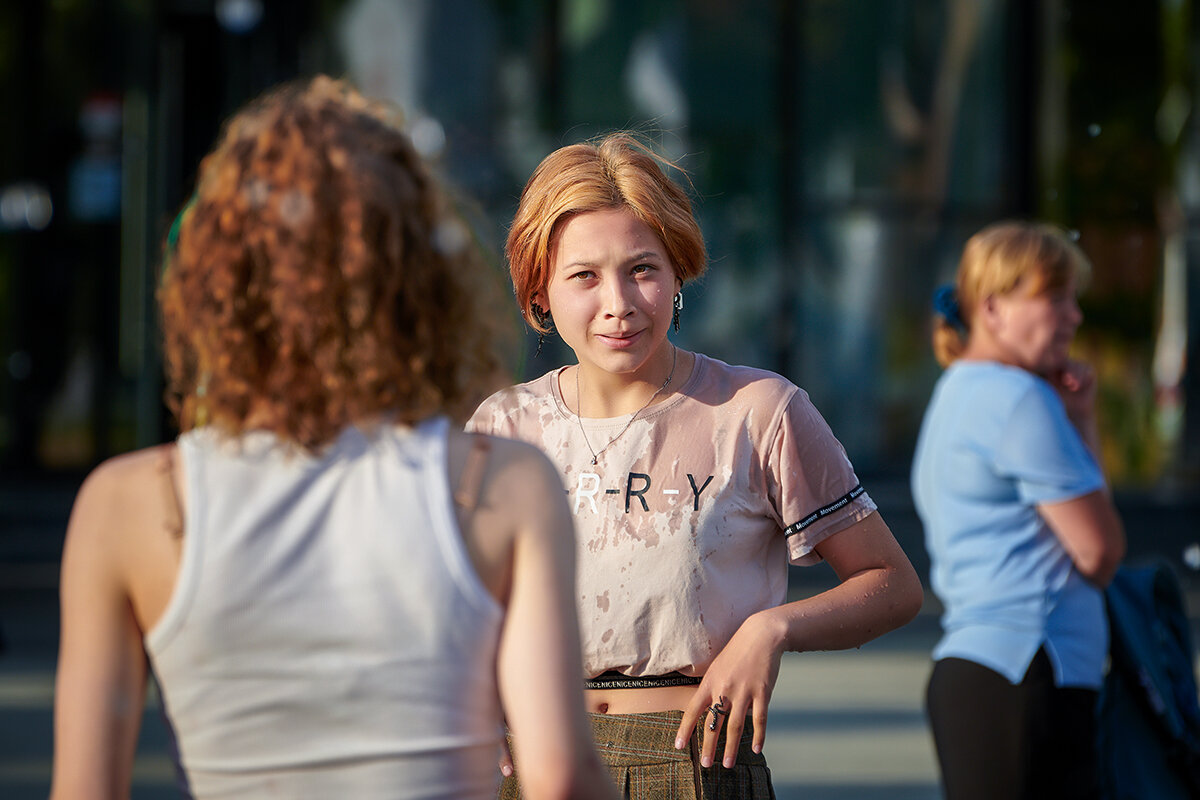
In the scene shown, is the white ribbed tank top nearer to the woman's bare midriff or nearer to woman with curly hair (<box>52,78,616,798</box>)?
woman with curly hair (<box>52,78,616,798</box>)

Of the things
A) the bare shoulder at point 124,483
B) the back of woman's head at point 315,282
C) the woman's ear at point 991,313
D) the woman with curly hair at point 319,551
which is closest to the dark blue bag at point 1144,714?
the woman's ear at point 991,313

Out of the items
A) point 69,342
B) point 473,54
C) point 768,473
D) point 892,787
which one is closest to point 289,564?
point 768,473

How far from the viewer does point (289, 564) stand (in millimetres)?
1305

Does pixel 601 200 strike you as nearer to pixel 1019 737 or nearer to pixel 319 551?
pixel 319 551

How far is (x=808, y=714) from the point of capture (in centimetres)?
617

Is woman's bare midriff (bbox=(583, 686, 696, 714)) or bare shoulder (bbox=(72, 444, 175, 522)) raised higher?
bare shoulder (bbox=(72, 444, 175, 522))

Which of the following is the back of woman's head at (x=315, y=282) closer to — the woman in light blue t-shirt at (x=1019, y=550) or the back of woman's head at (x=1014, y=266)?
the woman in light blue t-shirt at (x=1019, y=550)

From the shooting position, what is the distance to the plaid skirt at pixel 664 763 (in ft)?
6.66

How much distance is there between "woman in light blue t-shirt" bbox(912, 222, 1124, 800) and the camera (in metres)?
2.96

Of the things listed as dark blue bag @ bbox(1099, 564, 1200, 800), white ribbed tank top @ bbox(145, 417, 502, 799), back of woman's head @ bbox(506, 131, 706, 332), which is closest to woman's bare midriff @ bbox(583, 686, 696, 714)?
back of woman's head @ bbox(506, 131, 706, 332)

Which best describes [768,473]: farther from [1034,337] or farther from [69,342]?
[69,342]

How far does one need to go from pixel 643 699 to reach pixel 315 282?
38.7 inches

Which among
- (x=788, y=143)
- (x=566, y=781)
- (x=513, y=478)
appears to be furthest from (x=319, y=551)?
(x=788, y=143)

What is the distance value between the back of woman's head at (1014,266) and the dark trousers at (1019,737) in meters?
0.82
